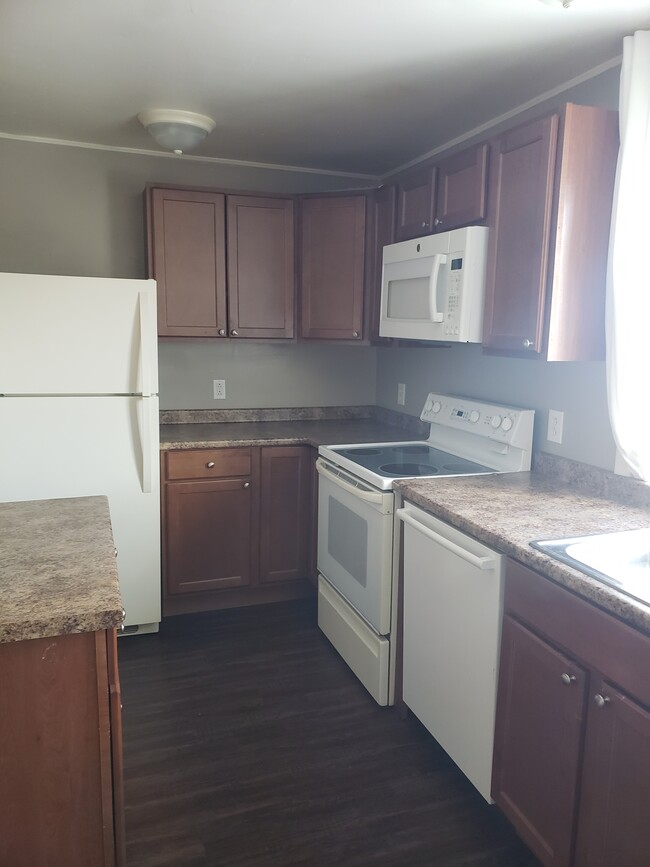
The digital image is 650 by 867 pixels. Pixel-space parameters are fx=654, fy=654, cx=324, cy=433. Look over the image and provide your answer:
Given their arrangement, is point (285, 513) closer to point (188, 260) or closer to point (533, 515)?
point (188, 260)

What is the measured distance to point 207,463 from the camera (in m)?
3.08

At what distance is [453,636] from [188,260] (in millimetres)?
2167

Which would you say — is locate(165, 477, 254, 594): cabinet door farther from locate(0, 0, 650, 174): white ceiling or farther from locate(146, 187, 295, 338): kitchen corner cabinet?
locate(0, 0, 650, 174): white ceiling

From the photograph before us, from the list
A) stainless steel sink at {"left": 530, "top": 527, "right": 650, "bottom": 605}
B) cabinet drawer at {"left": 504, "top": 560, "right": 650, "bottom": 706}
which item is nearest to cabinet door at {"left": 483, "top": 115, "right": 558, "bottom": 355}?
stainless steel sink at {"left": 530, "top": 527, "right": 650, "bottom": 605}

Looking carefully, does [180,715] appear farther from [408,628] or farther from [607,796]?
[607,796]

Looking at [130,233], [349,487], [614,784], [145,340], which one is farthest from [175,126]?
[614,784]

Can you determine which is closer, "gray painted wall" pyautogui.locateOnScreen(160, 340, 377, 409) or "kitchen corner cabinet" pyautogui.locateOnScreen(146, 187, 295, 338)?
"kitchen corner cabinet" pyautogui.locateOnScreen(146, 187, 295, 338)

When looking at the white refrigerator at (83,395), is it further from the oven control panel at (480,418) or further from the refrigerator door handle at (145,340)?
the oven control panel at (480,418)

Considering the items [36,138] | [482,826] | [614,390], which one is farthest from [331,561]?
[36,138]

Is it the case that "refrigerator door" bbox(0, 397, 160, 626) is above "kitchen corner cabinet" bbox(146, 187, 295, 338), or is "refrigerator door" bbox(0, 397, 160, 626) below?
below

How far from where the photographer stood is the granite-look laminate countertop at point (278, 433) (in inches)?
121

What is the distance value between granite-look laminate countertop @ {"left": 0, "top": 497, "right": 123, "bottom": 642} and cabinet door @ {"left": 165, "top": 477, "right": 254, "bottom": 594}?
3.62ft

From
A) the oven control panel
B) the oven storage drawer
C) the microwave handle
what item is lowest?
the oven storage drawer

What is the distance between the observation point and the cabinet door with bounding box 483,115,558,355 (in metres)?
2.00
